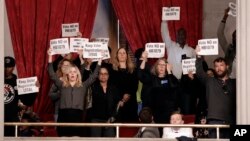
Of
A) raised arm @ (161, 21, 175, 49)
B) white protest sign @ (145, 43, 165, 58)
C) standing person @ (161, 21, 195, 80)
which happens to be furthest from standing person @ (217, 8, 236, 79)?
white protest sign @ (145, 43, 165, 58)

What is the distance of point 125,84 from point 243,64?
2.59 m

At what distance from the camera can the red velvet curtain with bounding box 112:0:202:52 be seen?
940 inches

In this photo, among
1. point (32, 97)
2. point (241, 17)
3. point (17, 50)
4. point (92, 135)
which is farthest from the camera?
point (17, 50)

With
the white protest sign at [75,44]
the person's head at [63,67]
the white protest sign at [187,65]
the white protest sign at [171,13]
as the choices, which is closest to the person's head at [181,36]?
the white protest sign at [171,13]

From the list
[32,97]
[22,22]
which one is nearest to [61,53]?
[32,97]

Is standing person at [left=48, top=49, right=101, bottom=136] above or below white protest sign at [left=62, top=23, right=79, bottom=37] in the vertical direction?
below

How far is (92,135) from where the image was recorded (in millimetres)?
20906

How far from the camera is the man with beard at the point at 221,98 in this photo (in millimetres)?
20047

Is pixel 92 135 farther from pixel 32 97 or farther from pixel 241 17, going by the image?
pixel 241 17

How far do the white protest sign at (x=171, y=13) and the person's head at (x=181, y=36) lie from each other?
508 mm

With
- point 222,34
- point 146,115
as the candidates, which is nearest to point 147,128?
point 146,115

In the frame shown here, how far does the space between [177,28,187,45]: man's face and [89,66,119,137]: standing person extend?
189 cm

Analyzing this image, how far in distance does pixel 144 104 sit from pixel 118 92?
0.58m

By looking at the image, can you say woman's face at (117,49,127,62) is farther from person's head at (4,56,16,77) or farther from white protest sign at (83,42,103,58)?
person's head at (4,56,16,77)
